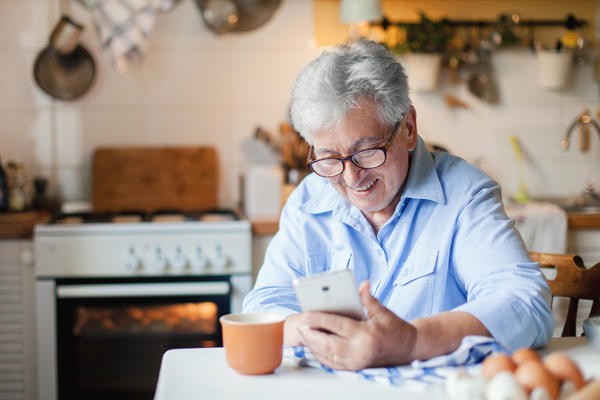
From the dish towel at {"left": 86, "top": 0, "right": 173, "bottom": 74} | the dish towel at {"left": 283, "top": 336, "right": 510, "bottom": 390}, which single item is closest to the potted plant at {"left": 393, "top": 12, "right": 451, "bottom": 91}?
the dish towel at {"left": 86, "top": 0, "right": 173, "bottom": 74}

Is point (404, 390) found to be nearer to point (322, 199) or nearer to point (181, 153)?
point (322, 199)

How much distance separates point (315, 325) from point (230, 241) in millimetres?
1479

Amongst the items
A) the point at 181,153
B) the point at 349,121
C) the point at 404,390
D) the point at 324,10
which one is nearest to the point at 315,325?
the point at 404,390

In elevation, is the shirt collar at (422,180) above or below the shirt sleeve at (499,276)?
above

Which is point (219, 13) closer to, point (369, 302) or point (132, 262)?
point (132, 262)

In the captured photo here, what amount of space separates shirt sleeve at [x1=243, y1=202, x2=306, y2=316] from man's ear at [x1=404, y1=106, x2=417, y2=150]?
30 cm

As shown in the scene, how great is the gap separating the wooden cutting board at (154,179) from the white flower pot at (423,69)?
0.98m

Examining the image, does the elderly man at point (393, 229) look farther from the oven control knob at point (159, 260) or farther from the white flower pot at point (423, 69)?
the white flower pot at point (423, 69)

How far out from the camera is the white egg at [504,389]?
777mm

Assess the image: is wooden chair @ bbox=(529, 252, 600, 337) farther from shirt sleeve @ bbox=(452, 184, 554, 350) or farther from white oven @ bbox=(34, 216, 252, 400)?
white oven @ bbox=(34, 216, 252, 400)

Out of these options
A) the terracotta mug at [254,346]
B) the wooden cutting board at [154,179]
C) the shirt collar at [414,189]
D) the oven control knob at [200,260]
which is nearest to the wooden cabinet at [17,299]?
the wooden cutting board at [154,179]

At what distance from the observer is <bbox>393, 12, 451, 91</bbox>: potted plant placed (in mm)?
3010

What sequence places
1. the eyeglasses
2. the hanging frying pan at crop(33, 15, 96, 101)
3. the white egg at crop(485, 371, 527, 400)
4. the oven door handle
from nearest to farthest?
1. the white egg at crop(485, 371, 527, 400)
2. the eyeglasses
3. the oven door handle
4. the hanging frying pan at crop(33, 15, 96, 101)

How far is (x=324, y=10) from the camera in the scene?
3.07m
